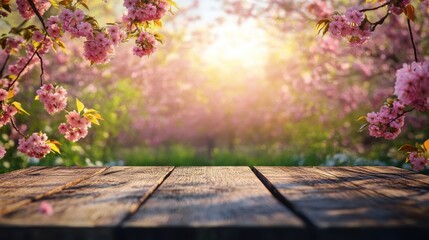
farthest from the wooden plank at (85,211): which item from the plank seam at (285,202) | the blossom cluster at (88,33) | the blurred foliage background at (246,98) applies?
the blurred foliage background at (246,98)

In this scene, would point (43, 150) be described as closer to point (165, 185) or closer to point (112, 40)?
point (112, 40)

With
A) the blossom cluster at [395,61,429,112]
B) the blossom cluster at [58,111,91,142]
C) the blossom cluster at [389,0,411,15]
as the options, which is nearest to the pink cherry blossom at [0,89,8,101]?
the blossom cluster at [58,111,91,142]

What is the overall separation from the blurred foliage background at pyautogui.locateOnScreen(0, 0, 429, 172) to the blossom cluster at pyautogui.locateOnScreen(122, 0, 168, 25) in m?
2.92

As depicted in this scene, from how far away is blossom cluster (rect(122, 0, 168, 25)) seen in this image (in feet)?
9.19

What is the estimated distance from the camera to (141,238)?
1.25 metres

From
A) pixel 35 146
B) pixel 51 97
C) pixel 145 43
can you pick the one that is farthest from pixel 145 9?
pixel 35 146

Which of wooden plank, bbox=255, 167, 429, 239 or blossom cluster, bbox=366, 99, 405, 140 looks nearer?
wooden plank, bbox=255, 167, 429, 239

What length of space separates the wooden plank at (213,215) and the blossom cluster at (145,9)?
119 cm

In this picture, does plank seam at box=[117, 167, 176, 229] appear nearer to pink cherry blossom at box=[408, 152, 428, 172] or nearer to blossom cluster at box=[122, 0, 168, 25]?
blossom cluster at box=[122, 0, 168, 25]

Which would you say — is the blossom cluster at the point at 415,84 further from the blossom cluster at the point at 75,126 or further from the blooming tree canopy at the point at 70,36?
the blossom cluster at the point at 75,126

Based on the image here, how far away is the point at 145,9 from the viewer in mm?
2807

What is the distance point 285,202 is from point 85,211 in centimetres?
66

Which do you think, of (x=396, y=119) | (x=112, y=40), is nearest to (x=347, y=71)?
(x=396, y=119)

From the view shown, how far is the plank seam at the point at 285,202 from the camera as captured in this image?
4.27 ft
